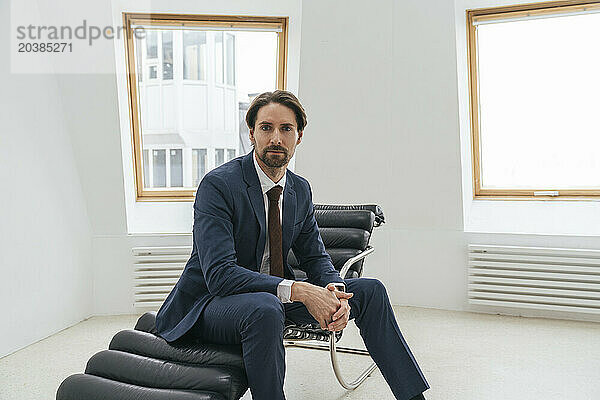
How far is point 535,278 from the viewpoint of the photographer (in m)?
4.39

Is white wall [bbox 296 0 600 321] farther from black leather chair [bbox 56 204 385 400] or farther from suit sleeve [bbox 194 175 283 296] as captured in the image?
suit sleeve [bbox 194 175 283 296]

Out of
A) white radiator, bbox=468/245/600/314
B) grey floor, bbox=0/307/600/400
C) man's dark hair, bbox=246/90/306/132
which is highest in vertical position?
man's dark hair, bbox=246/90/306/132

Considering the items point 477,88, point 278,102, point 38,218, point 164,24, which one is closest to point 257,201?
point 278,102

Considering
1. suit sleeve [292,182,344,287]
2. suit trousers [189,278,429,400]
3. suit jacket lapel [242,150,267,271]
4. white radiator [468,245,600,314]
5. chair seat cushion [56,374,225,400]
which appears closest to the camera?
chair seat cushion [56,374,225,400]

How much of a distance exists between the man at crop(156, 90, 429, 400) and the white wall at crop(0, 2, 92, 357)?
62.9 inches

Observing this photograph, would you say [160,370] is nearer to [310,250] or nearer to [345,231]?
[310,250]

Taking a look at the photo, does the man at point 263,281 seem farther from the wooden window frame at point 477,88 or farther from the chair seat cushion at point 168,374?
the wooden window frame at point 477,88

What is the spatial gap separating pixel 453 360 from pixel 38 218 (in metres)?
2.55

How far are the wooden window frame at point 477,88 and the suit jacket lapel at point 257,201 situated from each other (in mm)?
2835

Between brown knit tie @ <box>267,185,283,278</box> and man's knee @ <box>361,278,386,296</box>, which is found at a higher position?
brown knit tie @ <box>267,185,283,278</box>

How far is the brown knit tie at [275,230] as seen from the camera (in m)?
2.55

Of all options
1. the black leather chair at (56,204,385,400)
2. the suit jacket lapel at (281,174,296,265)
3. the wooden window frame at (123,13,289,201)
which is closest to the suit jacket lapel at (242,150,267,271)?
the suit jacket lapel at (281,174,296,265)

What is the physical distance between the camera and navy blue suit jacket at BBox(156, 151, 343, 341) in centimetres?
236

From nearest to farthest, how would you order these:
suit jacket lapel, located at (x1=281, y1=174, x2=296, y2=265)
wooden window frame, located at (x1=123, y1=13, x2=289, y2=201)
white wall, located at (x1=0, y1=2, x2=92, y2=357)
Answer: suit jacket lapel, located at (x1=281, y1=174, x2=296, y2=265) < white wall, located at (x1=0, y1=2, x2=92, y2=357) < wooden window frame, located at (x1=123, y1=13, x2=289, y2=201)
